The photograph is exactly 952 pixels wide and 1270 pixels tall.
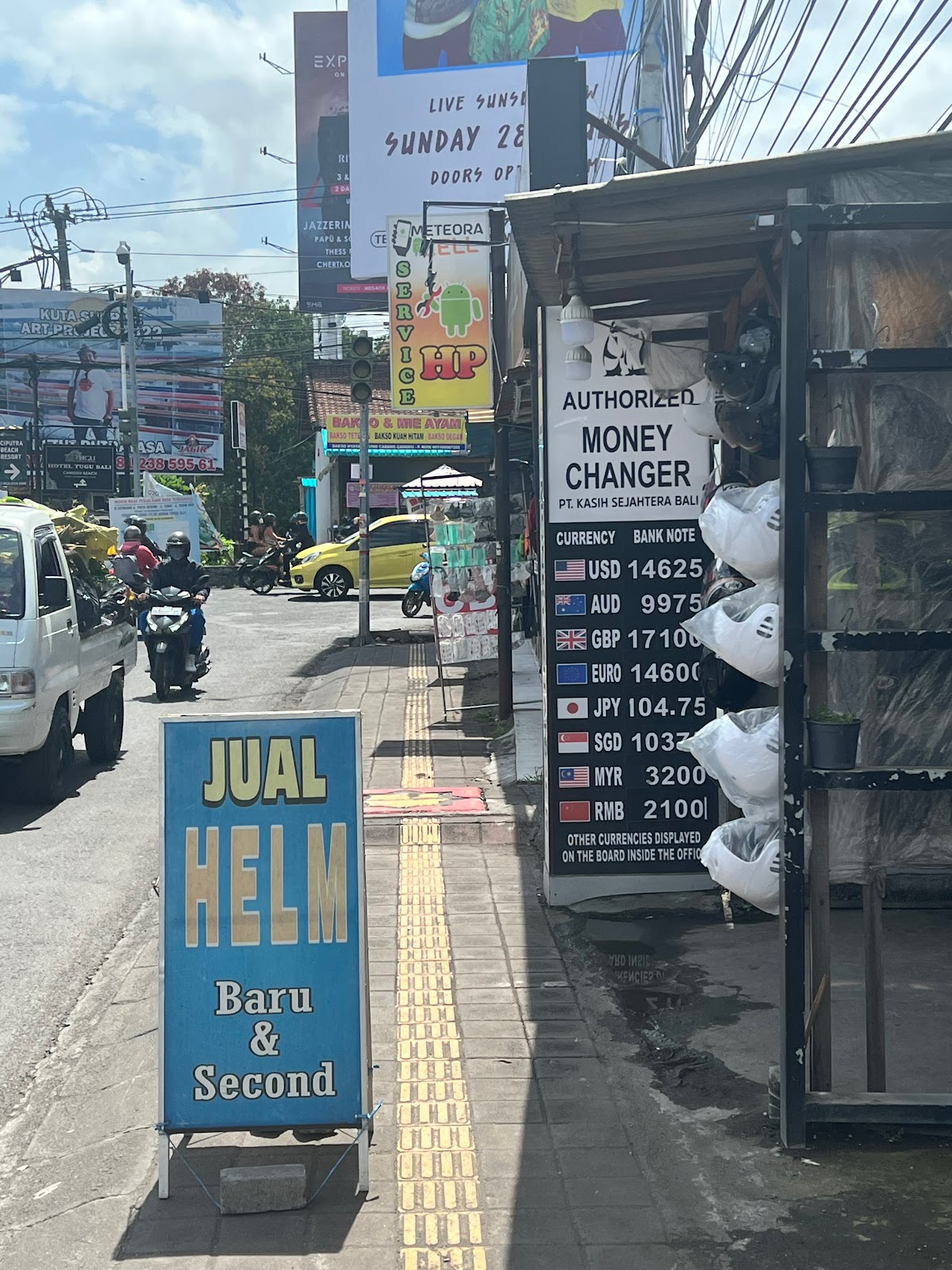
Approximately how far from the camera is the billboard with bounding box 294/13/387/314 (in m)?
33.0

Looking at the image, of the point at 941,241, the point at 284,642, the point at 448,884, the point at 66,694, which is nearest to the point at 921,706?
the point at 941,241

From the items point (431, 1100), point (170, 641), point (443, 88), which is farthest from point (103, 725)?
point (443, 88)

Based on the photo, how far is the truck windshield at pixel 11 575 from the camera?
32.2ft

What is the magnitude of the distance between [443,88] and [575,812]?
51.3 ft

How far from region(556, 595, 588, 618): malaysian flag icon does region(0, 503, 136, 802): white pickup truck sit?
4.27 meters

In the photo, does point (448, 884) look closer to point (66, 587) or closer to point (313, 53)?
point (66, 587)

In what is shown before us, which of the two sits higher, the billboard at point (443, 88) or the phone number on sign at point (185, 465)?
the billboard at point (443, 88)

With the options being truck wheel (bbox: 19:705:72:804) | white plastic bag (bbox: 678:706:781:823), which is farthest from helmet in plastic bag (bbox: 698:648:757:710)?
truck wheel (bbox: 19:705:72:804)

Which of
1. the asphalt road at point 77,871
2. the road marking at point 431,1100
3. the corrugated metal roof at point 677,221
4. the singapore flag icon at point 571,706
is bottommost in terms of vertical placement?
the asphalt road at point 77,871

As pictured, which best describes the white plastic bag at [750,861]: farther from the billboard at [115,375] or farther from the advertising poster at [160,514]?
the billboard at [115,375]

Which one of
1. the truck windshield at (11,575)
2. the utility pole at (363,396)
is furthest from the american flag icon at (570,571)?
the utility pole at (363,396)

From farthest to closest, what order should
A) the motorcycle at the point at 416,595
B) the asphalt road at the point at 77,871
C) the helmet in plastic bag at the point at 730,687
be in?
1. the motorcycle at the point at 416,595
2. the asphalt road at the point at 77,871
3. the helmet in plastic bag at the point at 730,687

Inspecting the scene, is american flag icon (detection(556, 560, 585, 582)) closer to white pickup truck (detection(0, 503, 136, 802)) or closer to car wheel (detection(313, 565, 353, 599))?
white pickup truck (detection(0, 503, 136, 802))

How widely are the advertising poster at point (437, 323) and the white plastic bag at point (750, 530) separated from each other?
8.72m
